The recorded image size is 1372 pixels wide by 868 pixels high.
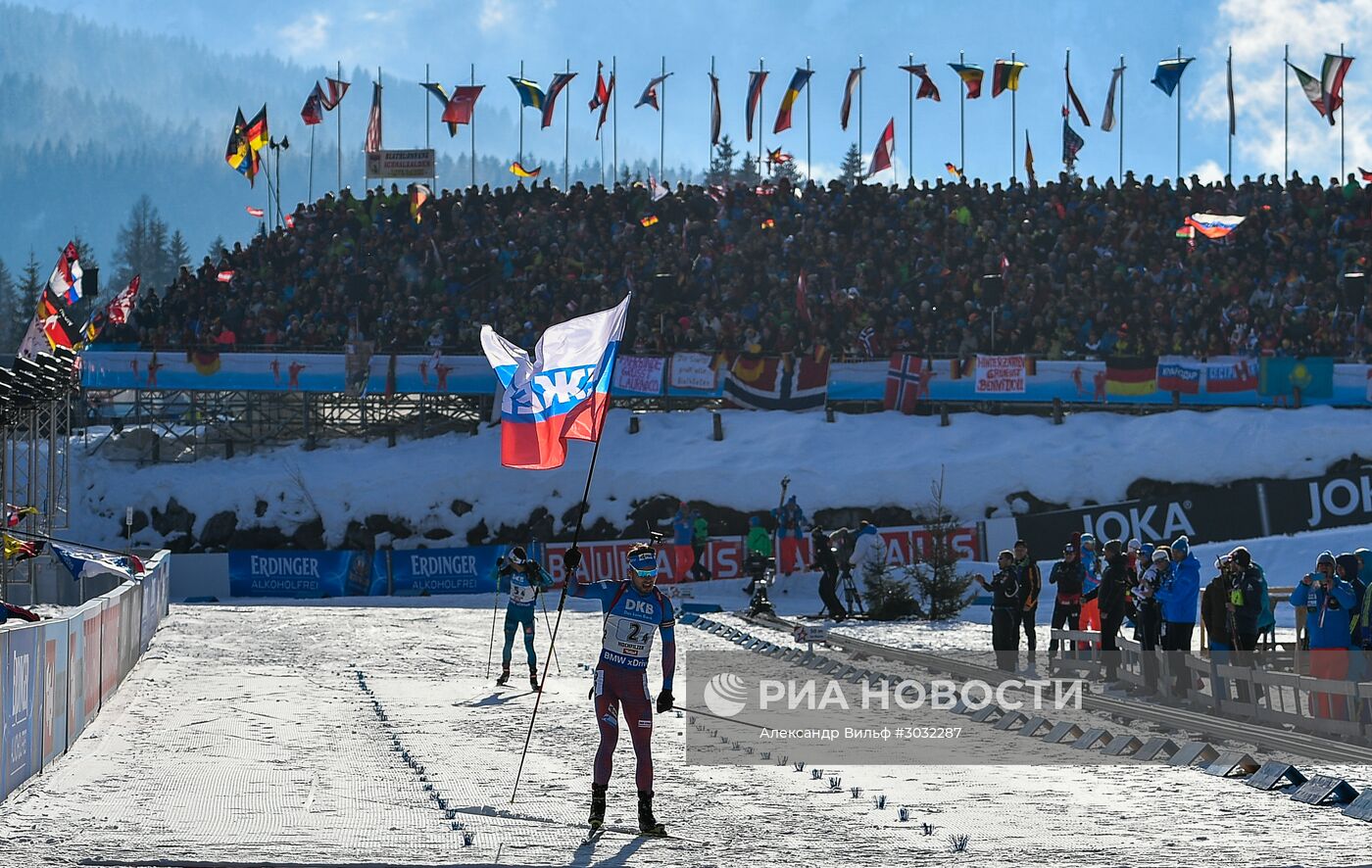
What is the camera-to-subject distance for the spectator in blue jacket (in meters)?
15.4

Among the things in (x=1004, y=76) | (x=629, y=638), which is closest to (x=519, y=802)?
(x=629, y=638)

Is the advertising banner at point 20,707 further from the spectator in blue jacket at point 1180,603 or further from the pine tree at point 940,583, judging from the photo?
the pine tree at point 940,583

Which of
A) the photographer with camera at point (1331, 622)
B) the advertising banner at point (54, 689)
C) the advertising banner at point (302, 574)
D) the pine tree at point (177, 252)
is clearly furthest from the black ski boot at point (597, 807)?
the pine tree at point (177, 252)

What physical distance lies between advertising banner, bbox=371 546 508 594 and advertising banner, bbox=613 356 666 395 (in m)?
4.86

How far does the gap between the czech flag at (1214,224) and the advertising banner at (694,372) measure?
10406mm

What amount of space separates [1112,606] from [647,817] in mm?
9027

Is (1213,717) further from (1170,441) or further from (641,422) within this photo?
(641,422)

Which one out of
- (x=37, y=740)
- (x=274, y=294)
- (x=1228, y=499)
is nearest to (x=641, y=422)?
(x=274, y=294)

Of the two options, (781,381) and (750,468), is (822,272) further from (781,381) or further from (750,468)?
(750,468)

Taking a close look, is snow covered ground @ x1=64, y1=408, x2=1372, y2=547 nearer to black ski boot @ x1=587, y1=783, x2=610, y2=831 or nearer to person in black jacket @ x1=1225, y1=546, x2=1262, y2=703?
person in black jacket @ x1=1225, y1=546, x2=1262, y2=703

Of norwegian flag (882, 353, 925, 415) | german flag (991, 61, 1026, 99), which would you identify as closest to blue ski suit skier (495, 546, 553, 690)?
norwegian flag (882, 353, 925, 415)

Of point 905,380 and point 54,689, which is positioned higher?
point 905,380

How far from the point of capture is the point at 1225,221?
34469 millimetres

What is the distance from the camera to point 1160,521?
29516 mm
